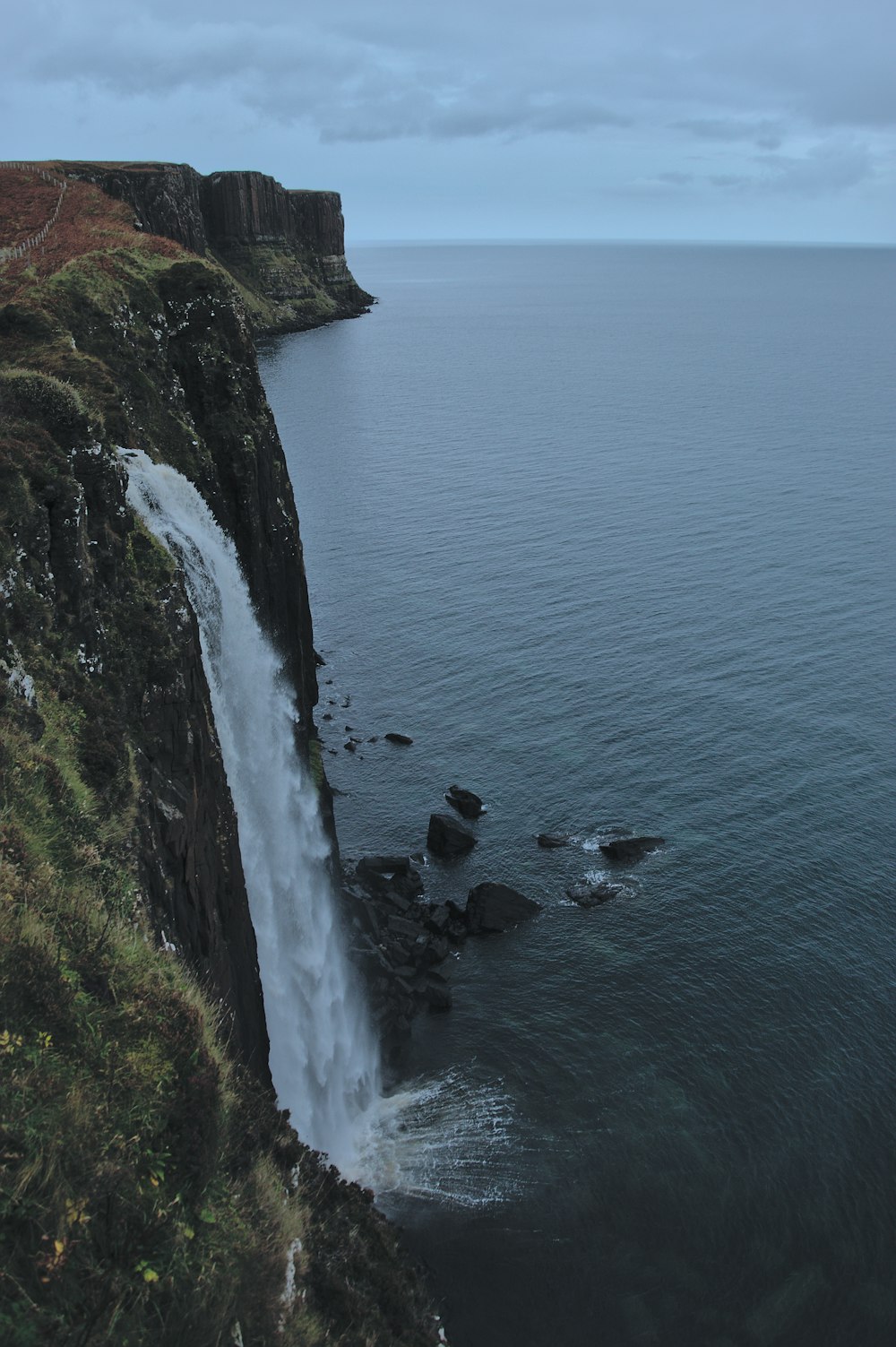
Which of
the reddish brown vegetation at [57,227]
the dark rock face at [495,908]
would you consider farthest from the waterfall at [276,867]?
the reddish brown vegetation at [57,227]

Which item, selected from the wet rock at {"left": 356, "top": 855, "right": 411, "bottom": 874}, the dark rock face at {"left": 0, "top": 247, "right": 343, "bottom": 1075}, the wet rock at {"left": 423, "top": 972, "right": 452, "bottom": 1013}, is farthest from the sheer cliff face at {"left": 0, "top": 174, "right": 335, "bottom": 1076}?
the wet rock at {"left": 356, "top": 855, "right": 411, "bottom": 874}

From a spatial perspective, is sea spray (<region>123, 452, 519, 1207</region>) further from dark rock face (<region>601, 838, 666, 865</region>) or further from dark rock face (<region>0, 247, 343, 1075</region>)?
dark rock face (<region>601, 838, 666, 865</region>)

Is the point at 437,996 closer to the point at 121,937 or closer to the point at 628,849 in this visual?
the point at 628,849

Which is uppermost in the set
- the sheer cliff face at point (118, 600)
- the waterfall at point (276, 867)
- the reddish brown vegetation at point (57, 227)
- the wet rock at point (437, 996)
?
the reddish brown vegetation at point (57, 227)

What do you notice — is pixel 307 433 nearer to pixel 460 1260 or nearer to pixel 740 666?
pixel 740 666

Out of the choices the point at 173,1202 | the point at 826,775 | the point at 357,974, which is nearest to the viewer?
the point at 173,1202

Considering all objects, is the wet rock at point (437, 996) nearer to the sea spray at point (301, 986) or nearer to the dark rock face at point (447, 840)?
the sea spray at point (301, 986)

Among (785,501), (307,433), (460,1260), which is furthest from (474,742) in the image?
(307,433)
